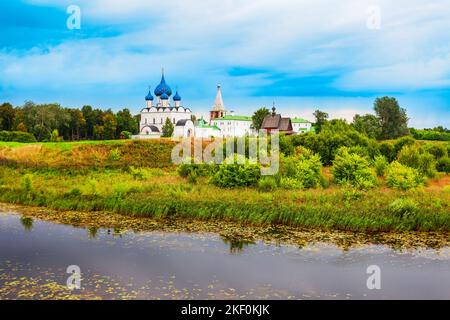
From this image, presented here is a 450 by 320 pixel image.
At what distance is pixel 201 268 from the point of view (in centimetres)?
1334

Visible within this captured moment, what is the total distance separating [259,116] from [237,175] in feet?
190

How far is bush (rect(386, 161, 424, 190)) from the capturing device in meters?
23.2

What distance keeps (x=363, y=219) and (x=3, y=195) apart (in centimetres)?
1679

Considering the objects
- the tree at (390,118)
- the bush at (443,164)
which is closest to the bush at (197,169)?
the bush at (443,164)

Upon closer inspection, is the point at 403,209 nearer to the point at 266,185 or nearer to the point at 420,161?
the point at 266,185

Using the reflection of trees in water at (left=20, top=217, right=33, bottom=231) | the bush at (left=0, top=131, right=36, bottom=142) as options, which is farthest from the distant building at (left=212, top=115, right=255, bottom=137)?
the reflection of trees in water at (left=20, top=217, right=33, bottom=231)

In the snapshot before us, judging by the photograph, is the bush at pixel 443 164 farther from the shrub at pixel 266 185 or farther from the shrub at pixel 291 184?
the shrub at pixel 266 185

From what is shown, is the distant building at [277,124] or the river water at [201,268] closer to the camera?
the river water at [201,268]

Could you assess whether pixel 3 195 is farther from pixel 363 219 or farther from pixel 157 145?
pixel 157 145

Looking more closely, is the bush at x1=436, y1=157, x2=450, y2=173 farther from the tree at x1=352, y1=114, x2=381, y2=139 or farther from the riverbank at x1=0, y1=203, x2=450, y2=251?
the tree at x1=352, y1=114, x2=381, y2=139

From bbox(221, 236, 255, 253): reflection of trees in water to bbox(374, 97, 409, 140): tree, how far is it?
46.4 m

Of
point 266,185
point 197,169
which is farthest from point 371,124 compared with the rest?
point 266,185

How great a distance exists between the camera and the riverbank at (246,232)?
16016mm

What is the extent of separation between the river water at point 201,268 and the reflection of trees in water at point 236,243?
31 millimetres
